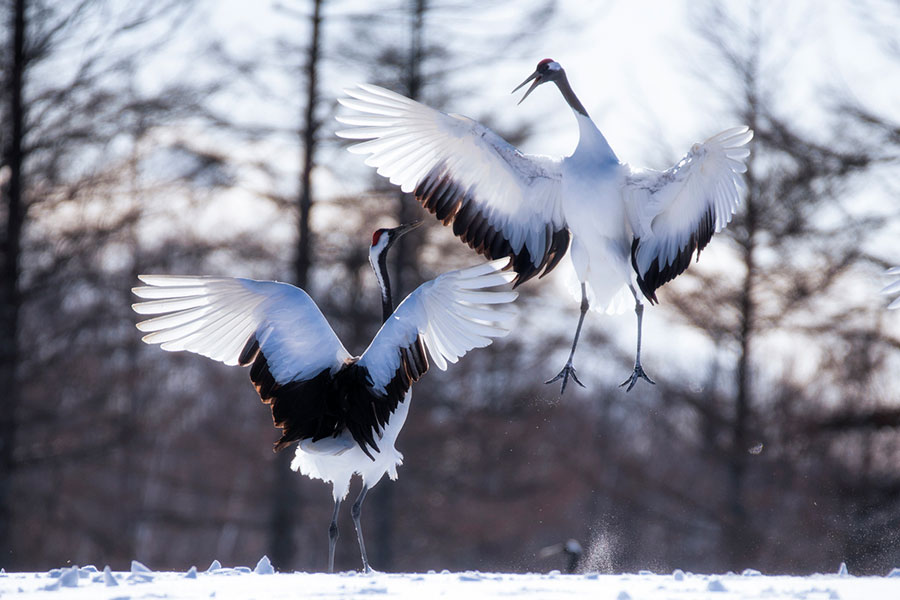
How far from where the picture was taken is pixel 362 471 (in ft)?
21.9

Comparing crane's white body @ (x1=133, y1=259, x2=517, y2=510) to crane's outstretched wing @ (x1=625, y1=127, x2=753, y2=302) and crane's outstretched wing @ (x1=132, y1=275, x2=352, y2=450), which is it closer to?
crane's outstretched wing @ (x1=132, y1=275, x2=352, y2=450)

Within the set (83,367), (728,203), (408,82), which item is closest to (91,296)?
(83,367)

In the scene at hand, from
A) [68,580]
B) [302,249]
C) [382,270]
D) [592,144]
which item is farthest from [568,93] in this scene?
[302,249]

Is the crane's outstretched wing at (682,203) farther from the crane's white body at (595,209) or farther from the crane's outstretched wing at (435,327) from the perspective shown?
the crane's outstretched wing at (435,327)

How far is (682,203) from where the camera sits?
22.3 feet

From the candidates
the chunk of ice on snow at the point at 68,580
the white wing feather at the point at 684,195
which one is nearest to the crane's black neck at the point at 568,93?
the white wing feather at the point at 684,195

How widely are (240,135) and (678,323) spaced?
644cm

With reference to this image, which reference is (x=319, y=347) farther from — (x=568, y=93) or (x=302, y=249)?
(x=302, y=249)

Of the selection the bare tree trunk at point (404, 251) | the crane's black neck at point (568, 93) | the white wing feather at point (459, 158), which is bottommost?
the bare tree trunk at point (404, 251)

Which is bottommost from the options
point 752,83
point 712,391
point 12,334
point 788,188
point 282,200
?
point 712,391

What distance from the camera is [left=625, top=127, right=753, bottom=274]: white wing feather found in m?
6.39

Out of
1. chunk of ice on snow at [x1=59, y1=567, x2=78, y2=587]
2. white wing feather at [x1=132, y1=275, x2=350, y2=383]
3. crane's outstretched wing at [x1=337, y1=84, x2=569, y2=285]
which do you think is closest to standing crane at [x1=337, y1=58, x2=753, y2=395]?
crane's outstretched wing at [x1=337, y1=84, x2=569, y2=285]

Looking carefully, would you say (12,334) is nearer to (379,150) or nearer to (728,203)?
(379,150)

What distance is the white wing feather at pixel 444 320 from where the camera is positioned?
6102mm
